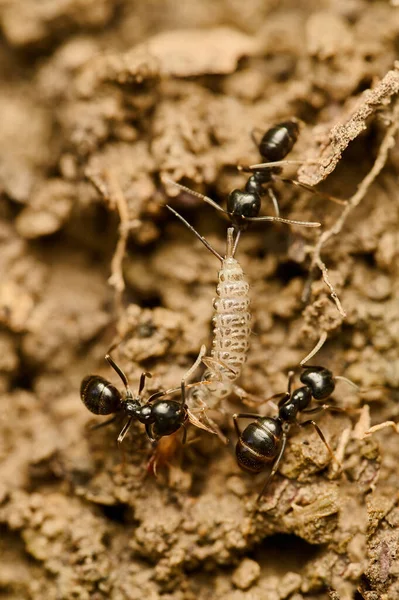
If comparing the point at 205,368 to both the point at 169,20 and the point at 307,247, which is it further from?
the point at 169,20

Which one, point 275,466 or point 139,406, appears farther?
point 139,406

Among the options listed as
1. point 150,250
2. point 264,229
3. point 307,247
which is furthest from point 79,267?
point 307,247

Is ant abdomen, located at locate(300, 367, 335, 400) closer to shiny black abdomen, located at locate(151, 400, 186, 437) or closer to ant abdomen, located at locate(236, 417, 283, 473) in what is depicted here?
ant abdomen, located at locate(236, 417, 283, 473)

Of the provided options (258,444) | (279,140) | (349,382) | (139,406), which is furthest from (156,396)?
(279,140)

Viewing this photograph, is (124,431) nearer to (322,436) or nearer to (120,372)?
(120,372)

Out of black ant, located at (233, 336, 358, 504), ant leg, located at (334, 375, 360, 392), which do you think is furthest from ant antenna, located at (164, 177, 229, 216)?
ant leg, located at (334, 375, 360, 392)

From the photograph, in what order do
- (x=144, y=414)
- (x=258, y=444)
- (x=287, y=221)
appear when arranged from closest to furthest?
(x=258, y=444) < (x=144, y=414) < (x=287, y=221)
